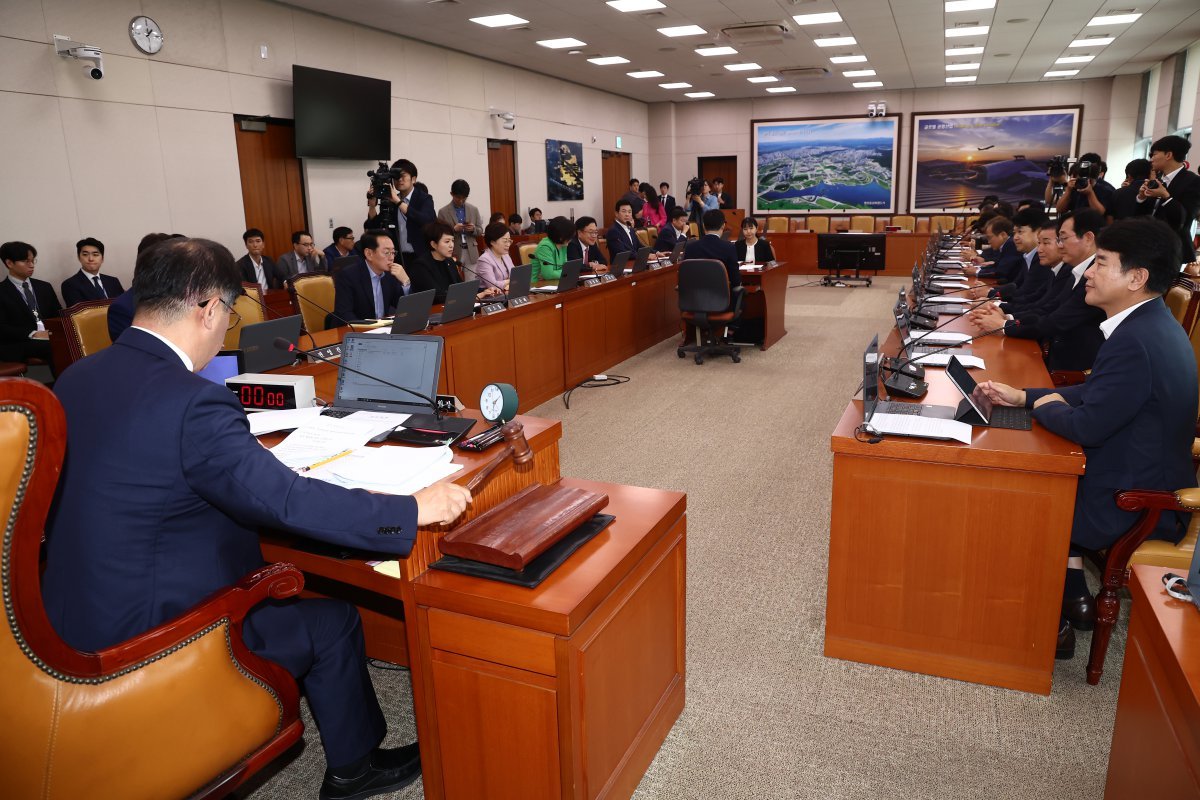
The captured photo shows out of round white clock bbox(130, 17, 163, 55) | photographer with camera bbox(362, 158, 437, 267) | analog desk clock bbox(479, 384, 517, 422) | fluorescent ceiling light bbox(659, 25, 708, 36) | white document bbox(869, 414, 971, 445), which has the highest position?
fluorescent ceiling light bbox(659, 25, 708, 36)

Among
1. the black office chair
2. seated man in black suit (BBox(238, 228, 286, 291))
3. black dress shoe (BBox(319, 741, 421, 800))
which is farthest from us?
seated man in black suit (BBox(238, 228, 286, 291))

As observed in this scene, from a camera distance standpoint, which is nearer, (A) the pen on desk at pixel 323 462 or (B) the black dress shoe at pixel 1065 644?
(A) the pen on desk at pixel 323 462

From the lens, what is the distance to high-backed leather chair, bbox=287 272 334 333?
4.43 meters

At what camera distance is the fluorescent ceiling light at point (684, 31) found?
29.7 ft

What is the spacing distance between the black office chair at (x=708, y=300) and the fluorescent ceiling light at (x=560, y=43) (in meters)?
4.55

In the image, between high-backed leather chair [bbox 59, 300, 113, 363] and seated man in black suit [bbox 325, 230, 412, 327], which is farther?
seated man in black suit [bbox 325, 230, 412, 327]

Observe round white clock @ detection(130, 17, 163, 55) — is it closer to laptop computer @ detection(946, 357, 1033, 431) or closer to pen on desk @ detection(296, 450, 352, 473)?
pen on desk @ detection(296, 450, 352, 473)

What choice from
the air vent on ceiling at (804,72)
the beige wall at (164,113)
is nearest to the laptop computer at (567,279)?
the beige wall at (164,113)

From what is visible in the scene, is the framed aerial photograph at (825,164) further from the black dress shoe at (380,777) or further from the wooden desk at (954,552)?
the black dress shoe at (380,777)

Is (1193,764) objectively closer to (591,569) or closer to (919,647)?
(591,569)

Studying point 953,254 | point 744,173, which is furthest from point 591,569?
point 744,173

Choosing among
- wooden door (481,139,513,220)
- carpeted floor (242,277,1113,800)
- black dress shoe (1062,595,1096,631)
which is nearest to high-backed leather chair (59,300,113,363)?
carpeted floor (242,277,1113,800)

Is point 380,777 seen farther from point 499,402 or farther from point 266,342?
point 266,342

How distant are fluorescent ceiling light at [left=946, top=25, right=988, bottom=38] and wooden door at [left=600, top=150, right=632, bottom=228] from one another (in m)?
6.05
